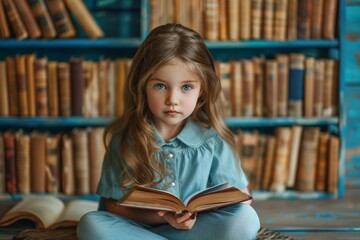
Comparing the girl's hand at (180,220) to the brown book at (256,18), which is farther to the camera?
the brown book at (256,18)

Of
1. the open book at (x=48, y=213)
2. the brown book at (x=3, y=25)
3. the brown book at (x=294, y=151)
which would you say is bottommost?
the open book at (x=48, y=213)

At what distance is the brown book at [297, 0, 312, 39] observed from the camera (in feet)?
8.94

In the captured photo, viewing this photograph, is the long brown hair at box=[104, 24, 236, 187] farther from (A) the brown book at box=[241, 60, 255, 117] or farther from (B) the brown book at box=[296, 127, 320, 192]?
(B) the brown book at box=[296, 127, 320, 192]

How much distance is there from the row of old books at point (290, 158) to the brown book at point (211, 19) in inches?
17.0

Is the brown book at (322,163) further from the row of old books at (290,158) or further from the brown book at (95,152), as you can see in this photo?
the brown book at (95,152)

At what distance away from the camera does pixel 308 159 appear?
281 cm

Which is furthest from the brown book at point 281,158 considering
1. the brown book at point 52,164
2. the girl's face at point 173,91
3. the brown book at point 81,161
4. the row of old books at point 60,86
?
the girl's face at point 173,91

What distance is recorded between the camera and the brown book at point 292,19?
8.93 ft

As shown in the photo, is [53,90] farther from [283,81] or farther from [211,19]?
[283,81]

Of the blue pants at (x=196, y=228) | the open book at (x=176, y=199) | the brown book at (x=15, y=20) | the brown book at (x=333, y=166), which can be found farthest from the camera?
the brown book at (x=333, y=166)

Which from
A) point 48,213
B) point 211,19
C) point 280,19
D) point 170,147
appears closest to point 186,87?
point 170,147

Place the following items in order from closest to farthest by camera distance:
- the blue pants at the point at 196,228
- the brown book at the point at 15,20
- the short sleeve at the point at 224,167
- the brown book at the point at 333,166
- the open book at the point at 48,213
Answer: the blue pants at the point at 196,228 < the short sleeve at the point at 224,167 < the open book at the point at 48,213 < the brown book at the point at 15,20 < the brown book at the point at 333,166

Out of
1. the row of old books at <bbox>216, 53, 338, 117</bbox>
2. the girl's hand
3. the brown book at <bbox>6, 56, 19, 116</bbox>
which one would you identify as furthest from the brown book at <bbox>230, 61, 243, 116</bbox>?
the girl's hand

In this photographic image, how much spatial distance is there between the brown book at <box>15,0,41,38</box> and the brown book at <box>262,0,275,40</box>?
92 cm
